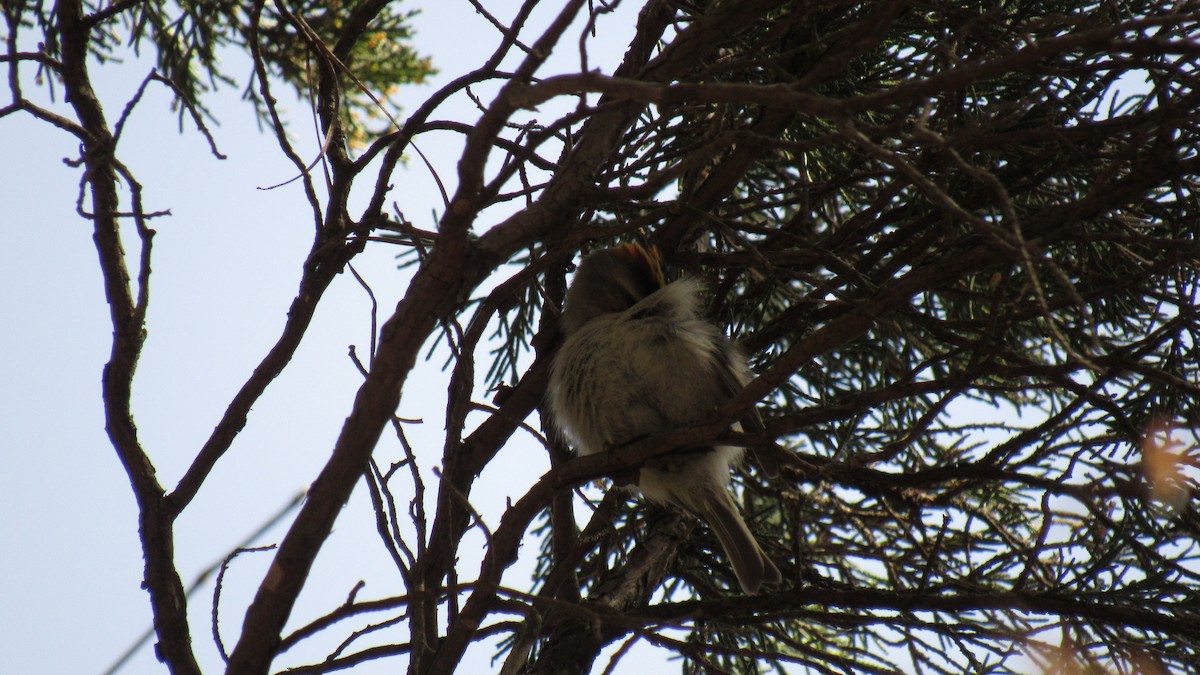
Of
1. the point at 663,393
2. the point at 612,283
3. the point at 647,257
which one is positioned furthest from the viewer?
the point at 612,283

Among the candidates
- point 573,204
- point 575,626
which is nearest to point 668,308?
point 575,626

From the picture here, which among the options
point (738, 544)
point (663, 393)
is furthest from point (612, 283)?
point (738, 544)

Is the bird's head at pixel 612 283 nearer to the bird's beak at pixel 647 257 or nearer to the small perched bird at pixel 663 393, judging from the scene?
the bird's beak at pixel 647 257

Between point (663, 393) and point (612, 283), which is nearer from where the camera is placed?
point (663, 393)

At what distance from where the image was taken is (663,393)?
4.18 m

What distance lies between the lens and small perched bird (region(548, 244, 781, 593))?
415 cm

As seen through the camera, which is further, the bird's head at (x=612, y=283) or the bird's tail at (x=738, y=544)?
the bird's head at (x=612, y=283)

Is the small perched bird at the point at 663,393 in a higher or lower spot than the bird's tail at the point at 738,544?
higher

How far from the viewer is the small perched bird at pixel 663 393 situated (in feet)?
13.6

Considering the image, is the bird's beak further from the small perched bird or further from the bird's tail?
the bird's tail

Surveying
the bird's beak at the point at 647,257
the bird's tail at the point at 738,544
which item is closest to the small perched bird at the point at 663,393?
the bird's tail at the point at 738,544

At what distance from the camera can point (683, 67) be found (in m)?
3.56

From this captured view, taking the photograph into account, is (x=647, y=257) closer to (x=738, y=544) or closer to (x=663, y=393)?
(x=663, y=393)

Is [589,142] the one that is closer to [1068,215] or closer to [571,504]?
[1068,215]
